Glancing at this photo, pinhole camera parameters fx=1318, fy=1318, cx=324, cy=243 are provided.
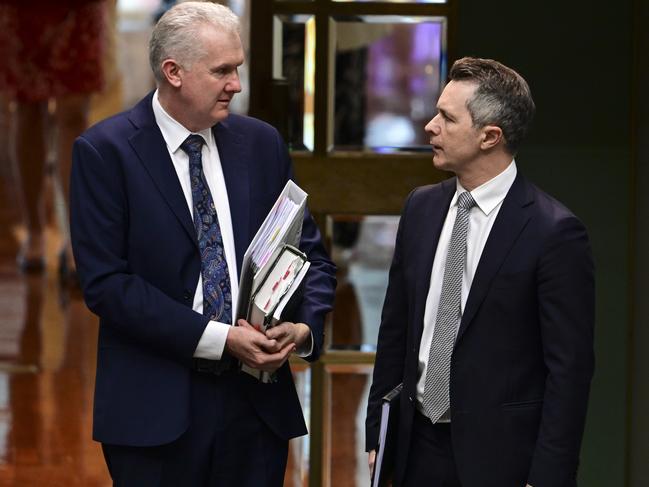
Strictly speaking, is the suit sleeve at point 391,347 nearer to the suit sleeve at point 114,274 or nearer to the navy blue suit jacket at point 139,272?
the navy blue suit jacket at point 139,272

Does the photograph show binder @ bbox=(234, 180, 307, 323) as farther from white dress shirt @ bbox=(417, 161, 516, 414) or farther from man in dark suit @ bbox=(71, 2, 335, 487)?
white dress shirt @ bbox=(417, 161, 516, 414)

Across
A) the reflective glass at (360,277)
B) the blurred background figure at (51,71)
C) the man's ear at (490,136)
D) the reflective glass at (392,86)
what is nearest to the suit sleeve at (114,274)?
the man's ear at (490,136)

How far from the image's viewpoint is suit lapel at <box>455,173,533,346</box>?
7.59 ft

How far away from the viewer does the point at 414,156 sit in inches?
129

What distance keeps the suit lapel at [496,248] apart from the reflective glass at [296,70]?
1024 mm

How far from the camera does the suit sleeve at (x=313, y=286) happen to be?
250 cm

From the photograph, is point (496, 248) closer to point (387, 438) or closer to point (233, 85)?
point (387, 438)

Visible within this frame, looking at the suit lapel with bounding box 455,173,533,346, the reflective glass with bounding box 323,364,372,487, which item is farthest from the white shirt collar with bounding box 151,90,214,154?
the reflective glass with bounding box 323,364,372,487

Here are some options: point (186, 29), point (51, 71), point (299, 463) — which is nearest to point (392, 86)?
point (51, 71)

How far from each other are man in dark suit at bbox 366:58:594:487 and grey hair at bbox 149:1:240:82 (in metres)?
0.44

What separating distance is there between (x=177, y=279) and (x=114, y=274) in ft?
0.38

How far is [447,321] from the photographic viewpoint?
2.36 meters

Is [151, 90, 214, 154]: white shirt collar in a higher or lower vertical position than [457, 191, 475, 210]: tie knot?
higher

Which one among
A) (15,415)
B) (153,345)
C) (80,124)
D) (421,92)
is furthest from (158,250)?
(421,92)
